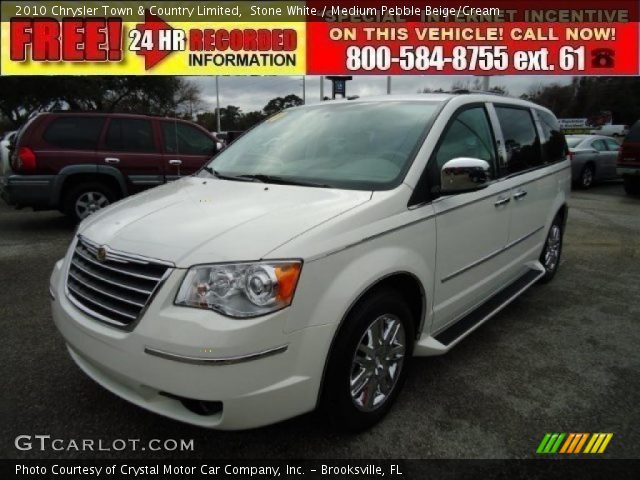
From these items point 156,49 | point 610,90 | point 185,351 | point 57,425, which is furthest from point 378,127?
point 610,90

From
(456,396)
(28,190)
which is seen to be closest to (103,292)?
(456,396)

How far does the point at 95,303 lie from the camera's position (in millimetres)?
2322

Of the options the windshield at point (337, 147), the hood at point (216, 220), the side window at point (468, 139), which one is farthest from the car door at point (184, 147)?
the side window at point (468, 139)

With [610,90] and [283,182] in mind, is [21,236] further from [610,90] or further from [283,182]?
[610,90]

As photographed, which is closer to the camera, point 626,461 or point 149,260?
point 149,260

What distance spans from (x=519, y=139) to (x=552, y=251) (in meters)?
1.56

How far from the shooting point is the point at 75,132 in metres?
7.28

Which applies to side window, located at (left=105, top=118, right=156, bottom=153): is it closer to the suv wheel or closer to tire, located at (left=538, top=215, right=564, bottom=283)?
tire, located at (left=538, top=215, right=564, bottom=283)

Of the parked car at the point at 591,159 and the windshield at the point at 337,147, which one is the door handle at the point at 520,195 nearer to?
the windshield at the point at 337,147

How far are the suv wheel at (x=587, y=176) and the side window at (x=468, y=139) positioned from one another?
447 inches

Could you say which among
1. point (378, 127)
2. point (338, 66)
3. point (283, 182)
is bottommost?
point (283, 182)

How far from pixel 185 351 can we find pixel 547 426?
196 cm

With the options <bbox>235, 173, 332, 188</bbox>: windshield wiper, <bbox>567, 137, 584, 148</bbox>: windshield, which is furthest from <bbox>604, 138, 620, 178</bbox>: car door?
<bbox>235, 173, 332, 188</bbox>: windshield wiper

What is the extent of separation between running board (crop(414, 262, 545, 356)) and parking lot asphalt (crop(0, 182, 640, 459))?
30cm
